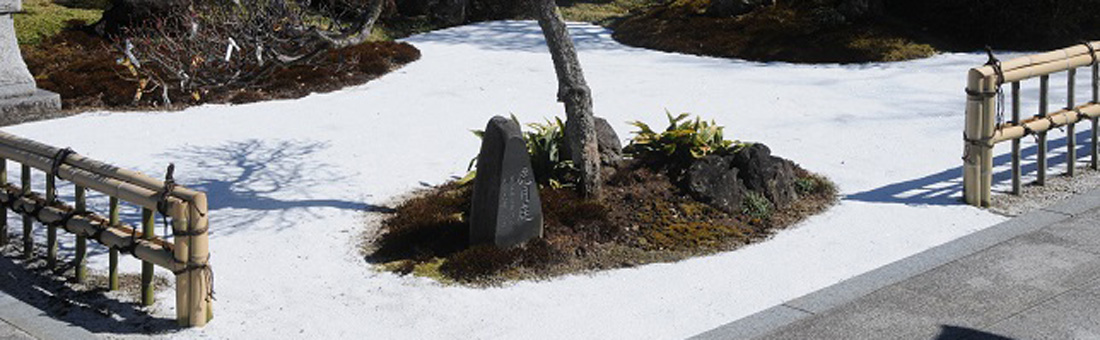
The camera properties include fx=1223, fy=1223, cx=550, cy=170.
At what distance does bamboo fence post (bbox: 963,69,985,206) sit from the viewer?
9.93 metres

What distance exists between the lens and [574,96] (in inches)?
393

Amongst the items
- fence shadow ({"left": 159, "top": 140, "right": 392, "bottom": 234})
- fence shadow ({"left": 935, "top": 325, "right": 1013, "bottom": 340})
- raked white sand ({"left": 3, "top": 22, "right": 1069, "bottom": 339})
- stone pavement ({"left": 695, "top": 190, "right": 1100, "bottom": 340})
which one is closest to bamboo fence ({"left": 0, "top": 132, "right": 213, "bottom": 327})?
raked white sand ({"left": 3, "top": 22, "right": 1069, "bottom": 339})

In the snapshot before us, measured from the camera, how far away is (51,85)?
48.8 ft

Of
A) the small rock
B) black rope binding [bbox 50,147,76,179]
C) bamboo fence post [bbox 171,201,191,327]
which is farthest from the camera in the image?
the small rock

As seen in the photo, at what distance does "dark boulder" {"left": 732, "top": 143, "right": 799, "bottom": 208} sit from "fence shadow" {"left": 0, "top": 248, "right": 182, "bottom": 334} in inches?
189

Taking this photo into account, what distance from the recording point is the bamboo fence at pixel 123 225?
7516 mm

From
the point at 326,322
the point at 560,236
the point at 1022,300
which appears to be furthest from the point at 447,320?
the point at 1022,300

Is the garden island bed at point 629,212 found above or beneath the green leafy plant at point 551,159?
beneath

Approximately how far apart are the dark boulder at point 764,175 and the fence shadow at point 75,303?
481 cm

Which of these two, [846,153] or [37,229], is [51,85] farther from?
[846,153]

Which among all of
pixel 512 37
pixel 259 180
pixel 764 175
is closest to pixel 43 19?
pixel 512 37

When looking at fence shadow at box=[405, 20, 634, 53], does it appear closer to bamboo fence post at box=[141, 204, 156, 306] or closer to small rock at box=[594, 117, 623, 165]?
small rock at box=[594, 117, 623, 165]

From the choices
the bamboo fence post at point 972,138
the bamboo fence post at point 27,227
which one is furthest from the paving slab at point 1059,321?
the bamboo fence post at point 27,227

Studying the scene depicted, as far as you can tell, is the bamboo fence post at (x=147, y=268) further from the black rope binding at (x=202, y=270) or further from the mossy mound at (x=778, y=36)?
the mossy mound at (x=778, y=36)
